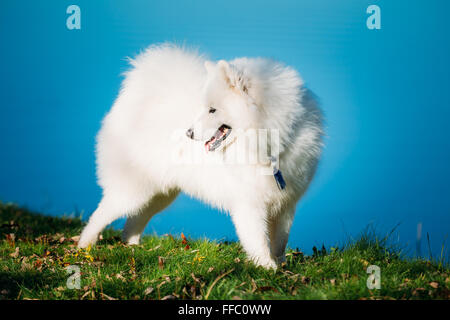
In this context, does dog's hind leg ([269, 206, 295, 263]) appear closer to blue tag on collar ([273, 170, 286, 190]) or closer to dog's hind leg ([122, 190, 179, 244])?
blue tag on collar ([273, 170, 286, 190])

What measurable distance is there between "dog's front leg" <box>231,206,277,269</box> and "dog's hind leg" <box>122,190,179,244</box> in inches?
49.6

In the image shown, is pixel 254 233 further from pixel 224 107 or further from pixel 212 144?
pixel 224 107

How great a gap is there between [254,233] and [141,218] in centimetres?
163

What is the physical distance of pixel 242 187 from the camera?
122 inches

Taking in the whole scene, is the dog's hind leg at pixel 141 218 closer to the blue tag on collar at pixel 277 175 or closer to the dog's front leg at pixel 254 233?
the dog's front leg at pixel 254 233

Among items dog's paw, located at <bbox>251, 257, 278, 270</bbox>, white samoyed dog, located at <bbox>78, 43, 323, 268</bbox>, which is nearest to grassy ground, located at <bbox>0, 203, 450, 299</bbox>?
dog's paw, located at <bbox>251, 257, 278, 270</bbox>

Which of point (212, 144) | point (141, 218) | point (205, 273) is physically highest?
point (212, 144)

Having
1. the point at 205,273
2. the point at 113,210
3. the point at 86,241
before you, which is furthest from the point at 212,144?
the point at 86,241

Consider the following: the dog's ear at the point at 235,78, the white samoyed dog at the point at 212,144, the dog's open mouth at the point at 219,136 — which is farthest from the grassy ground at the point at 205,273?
the dog's ear at the point at 235,78

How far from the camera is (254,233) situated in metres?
3.08

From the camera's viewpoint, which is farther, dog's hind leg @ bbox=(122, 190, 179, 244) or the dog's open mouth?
dog's hind leg @ bbox=(122, 190, 179, 244)

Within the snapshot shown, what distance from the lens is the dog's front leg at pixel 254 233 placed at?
3.03m

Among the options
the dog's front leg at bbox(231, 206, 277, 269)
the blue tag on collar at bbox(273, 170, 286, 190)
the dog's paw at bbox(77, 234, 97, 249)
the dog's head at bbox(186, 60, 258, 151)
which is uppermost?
the dog's head at bbox(186, 60, 258, 151)

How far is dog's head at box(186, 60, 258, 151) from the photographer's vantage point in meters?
2.82
